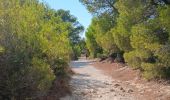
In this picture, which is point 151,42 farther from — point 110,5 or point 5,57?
point 110,5

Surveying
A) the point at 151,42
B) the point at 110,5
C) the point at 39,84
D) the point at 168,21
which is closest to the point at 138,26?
the point at 151,42

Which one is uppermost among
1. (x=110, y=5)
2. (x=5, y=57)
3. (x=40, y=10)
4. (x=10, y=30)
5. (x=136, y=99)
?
(x=110, y=5)

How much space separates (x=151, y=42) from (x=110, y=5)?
1595 centimetres

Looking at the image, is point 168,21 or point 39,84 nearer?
point 39,84

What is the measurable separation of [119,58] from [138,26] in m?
20.8

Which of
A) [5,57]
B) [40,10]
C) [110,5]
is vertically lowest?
[5,57]

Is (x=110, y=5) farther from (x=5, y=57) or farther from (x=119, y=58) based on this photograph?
(x=5, y=57)

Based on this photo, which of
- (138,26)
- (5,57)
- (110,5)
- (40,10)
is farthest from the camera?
(110,5)

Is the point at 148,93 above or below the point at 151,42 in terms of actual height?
below

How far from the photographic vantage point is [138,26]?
15984mm

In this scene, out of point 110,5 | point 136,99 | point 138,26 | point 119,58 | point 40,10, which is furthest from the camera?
point 119,58

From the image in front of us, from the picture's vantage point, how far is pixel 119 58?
36.7 m

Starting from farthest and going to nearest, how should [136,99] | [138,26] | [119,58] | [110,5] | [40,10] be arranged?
1. [119,58]
2. [110,5]
3. [138,26]
4. [136,99]
5. [40,10]

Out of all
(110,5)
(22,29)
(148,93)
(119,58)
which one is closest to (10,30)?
(22,29)
